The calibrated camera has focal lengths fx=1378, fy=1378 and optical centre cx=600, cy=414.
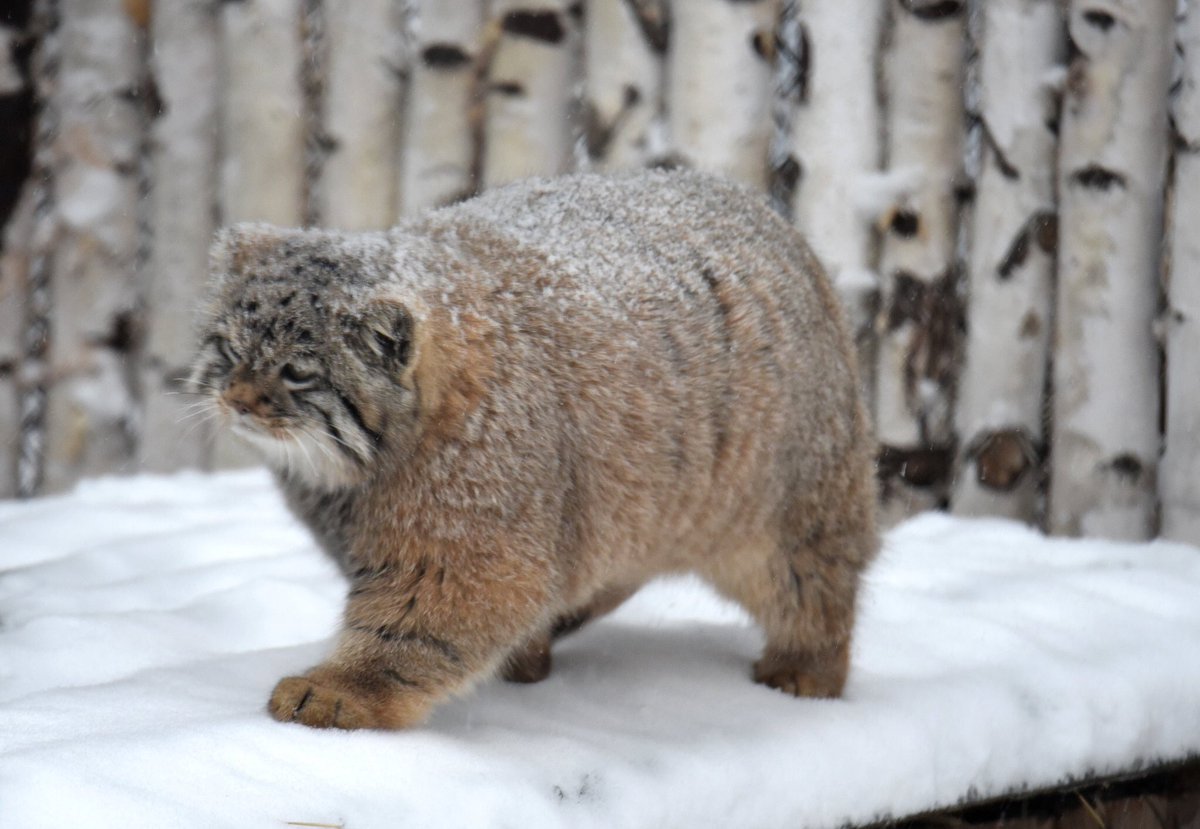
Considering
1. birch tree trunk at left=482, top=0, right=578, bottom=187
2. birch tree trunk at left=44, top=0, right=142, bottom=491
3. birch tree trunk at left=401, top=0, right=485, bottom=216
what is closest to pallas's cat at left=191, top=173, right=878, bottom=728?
birch tree trunk at left=482, top=0, right=578, bottom=187

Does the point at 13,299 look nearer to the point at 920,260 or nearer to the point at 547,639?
the point at 547,639

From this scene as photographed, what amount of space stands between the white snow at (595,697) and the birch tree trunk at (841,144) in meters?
0.85

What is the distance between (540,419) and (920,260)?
214cm

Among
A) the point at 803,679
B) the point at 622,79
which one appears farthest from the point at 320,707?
the point at 622,79

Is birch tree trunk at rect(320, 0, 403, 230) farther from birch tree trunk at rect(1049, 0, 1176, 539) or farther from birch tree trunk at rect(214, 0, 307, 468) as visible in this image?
birch tree trunk at rect(1049, 0, 1176, 539)

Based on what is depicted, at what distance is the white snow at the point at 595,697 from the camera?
244 cm

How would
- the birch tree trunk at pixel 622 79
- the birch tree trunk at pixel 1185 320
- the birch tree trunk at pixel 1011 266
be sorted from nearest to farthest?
1. the birch tree trunk at pixel 1185 320
2. the birch tree trunk at pixel 1011 266
3. the birch tree trunk at pixel 622 79

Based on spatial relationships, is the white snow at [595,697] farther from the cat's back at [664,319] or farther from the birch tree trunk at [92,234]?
the cat's back at [664,319]

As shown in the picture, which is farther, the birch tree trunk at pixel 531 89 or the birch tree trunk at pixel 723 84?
the birch tree trunk at pixel 531 89

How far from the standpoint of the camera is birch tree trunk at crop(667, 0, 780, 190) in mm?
4605

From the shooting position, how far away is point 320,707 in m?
2.68

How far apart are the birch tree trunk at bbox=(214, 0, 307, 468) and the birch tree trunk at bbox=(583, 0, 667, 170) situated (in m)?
1.10

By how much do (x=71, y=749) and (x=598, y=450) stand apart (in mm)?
1228

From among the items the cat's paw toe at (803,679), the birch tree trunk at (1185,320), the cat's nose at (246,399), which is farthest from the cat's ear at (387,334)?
the birch tree trunk at (1185,320)
